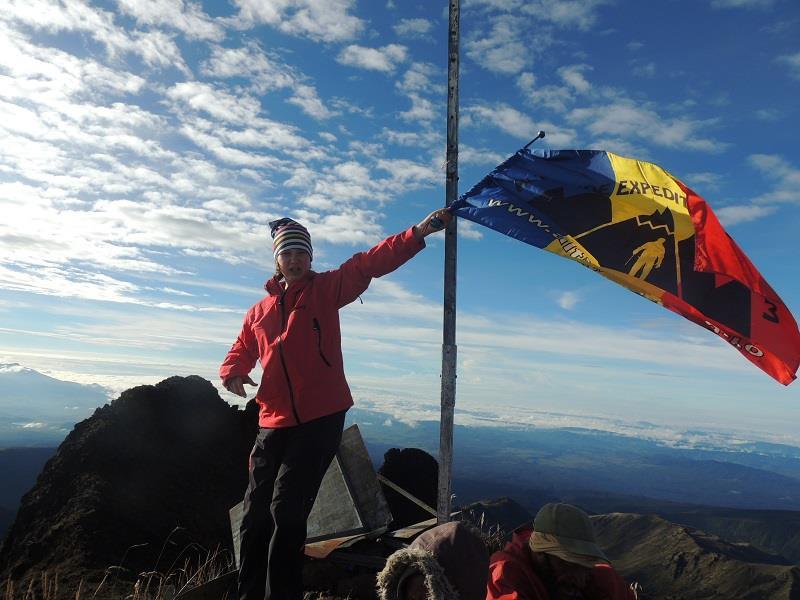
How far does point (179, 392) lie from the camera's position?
1280 centimetres

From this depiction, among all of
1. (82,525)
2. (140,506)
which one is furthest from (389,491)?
(82,525)

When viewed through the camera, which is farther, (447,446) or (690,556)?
(690,556)

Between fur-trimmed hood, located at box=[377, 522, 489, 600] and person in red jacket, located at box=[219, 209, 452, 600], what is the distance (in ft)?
3.60

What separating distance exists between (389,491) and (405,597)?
691 centimetres

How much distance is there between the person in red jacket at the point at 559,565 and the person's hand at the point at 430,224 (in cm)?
270

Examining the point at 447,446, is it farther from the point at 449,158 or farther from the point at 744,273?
the point at 744,273

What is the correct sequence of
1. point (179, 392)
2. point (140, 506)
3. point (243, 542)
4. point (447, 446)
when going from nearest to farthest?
point (243, 542)
point (447, 446)
point (140, 506)
point (179, 392)

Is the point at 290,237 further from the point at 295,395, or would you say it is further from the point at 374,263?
the point at 295,395

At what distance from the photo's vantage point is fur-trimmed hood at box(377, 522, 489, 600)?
3.92 m

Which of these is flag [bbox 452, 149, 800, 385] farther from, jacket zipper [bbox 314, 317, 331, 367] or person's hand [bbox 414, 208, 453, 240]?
jacket zipper [bbox 314, 317, 331, 367]

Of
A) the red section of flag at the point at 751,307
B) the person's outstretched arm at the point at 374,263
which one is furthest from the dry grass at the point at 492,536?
the person's outstretched arm at the point at 374,263

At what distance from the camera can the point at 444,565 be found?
4.04m

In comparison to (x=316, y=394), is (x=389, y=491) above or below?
below

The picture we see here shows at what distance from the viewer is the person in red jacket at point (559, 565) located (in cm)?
367
